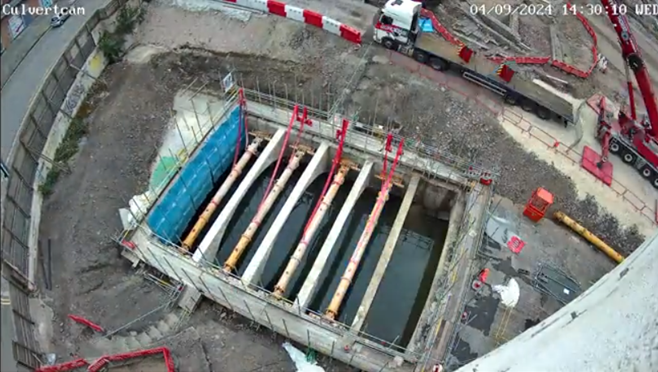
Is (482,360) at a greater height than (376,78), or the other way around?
(376,78)

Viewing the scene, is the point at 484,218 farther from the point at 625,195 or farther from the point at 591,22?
the point at 591,22

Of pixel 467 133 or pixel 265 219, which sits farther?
pixel 467 133

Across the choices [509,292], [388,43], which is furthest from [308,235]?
[388,43]

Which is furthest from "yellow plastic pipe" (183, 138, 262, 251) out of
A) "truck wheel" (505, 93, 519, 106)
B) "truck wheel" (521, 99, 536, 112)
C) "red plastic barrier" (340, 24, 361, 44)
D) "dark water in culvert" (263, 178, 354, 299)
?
"truck wheel" (521, 99, 536, 112)

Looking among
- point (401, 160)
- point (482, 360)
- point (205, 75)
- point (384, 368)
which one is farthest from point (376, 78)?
point (482, 360)

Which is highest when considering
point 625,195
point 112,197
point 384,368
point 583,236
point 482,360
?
point 625,195

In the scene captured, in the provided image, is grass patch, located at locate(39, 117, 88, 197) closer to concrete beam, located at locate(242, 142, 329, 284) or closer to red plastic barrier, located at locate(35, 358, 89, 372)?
red plastic barrier, located at locate(35, 358, 89, 372)

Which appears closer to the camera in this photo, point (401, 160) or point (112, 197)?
point (112, 197)

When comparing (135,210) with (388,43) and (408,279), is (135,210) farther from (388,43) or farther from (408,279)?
(388,43)
